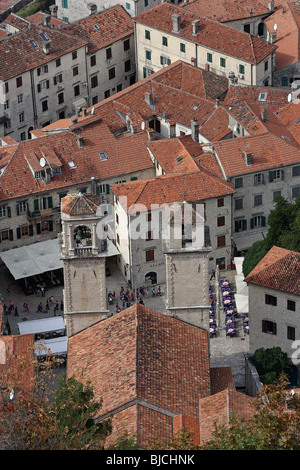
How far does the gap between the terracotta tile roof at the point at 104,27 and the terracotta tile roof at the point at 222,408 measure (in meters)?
64.7

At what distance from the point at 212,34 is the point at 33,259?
116 feet

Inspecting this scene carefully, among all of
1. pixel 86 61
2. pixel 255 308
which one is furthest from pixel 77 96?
pixel 255 308

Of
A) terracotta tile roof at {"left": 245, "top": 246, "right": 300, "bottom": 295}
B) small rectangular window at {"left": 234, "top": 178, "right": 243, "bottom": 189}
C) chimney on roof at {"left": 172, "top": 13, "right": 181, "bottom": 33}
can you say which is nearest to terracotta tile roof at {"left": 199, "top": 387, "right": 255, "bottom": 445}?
terracotta tile roof at {"left": 245, "top": 246, "right": 300, "bottom": 295}

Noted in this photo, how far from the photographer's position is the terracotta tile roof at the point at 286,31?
133 m

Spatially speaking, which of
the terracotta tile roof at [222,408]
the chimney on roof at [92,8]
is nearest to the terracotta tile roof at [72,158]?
the chimney on roof at [92,8]

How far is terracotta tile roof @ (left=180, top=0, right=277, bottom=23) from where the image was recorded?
449ft

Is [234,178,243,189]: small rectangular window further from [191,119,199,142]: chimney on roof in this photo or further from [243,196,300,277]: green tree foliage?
[191,119,199,142]: chimney on roof

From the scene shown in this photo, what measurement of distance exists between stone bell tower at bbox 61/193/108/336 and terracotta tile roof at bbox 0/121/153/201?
3195 centimetres

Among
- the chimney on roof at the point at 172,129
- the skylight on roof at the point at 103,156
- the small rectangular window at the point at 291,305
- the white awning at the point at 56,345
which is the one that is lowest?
the white awning at the point at 56,345

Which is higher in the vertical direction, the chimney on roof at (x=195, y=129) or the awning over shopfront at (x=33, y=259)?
the chimney on roof at (x=195, y=129)

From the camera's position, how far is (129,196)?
105 metres

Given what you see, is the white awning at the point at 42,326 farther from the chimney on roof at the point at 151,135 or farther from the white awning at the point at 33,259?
the chimney on roof at the point at 151,135
